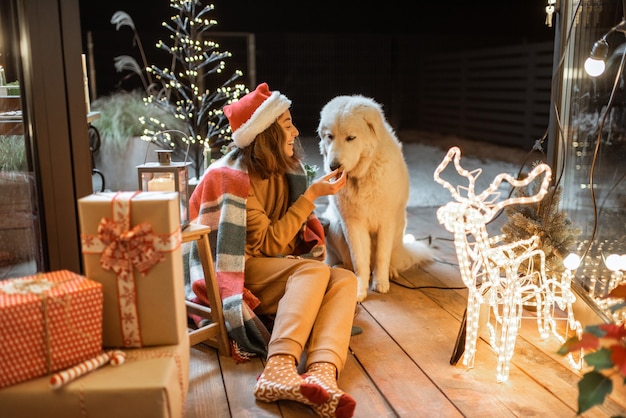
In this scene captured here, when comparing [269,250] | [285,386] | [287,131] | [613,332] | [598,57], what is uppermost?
[598,57]

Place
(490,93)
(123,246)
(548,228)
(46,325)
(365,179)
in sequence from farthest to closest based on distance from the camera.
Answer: (490,93)
(365,179)
(548,228)
(123,246)
(46,325)

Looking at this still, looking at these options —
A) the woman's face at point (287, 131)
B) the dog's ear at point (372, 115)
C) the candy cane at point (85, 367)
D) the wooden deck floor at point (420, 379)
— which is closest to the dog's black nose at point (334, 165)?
the dog's ear at point (372, 115)

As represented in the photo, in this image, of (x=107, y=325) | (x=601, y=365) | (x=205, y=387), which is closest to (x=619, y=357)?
(x=601, y=365)

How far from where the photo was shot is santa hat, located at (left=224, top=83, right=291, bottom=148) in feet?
7.37

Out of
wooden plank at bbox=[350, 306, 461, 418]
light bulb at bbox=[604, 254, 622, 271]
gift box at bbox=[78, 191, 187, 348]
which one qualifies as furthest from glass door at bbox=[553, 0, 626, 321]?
gift box at bbox=[78, 191, 187, 348]

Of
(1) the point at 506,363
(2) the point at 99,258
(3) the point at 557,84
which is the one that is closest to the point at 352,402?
(1) the point at 506,363

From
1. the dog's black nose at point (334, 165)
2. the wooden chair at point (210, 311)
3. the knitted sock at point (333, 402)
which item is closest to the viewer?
the knitted sock at point (333, 402)

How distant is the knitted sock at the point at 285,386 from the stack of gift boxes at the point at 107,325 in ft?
0.99

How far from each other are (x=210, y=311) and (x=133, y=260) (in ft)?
2.62

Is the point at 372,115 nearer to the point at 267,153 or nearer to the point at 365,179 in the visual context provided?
the point at 365,179

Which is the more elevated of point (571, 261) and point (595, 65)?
point (595, 65)

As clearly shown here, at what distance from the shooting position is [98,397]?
1400 millimetres

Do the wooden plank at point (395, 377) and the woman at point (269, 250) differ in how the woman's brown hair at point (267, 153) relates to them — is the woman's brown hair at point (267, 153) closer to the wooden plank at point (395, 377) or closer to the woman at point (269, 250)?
the woman at point (269, 250)

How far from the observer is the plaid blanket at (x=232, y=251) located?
222 cm
